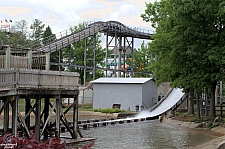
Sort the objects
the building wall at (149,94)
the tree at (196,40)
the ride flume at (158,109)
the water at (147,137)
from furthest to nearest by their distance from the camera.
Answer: the building wall at (149,94) → the ride flume at (158,109) → the tree at (196,40) → the water at (147,137)

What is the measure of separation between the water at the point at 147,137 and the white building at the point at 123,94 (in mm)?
15755

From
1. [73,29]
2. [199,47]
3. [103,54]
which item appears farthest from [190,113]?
[73,29]

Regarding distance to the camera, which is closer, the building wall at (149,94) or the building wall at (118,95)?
the building wall at (118,95)

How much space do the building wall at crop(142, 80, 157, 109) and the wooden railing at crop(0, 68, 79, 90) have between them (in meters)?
28.9

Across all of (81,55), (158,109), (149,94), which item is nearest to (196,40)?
(158,109)

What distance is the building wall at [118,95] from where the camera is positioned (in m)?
50.6

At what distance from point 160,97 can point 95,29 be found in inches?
549

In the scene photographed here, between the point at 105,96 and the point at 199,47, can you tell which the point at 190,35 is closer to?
the point at 199,47

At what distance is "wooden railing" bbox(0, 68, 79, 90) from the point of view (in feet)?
59.8

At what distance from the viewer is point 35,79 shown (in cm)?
1973

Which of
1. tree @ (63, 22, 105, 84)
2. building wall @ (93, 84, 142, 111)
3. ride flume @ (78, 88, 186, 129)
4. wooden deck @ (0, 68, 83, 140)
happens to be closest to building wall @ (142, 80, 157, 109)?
building wall @ (93, 84, 142, 111)

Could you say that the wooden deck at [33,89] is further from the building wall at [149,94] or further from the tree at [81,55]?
the tree at [81,55]

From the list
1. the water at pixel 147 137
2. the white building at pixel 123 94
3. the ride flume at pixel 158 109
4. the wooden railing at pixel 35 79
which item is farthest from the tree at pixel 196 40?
the white building at pixel 123 94

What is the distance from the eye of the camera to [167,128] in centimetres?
3438
